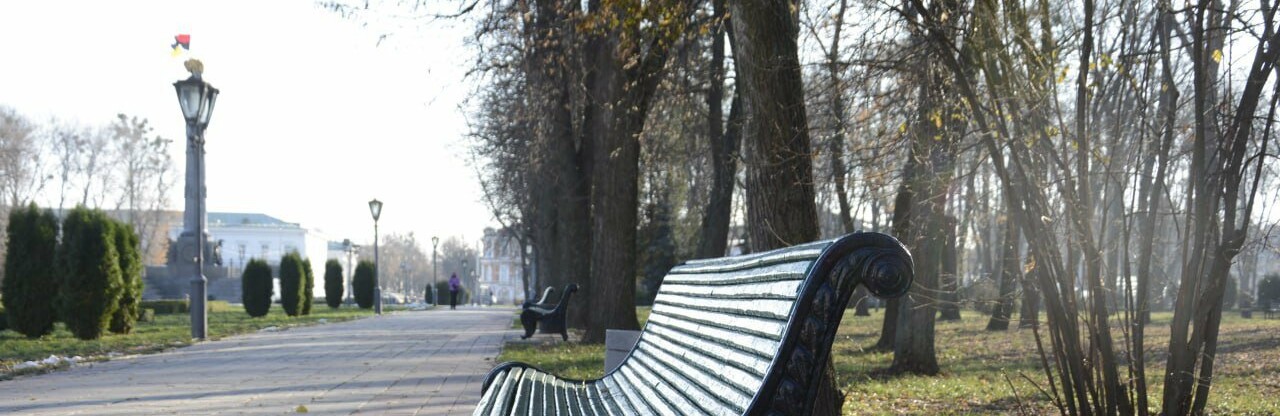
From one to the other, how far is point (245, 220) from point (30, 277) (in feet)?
368

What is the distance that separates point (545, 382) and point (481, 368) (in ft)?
24.6

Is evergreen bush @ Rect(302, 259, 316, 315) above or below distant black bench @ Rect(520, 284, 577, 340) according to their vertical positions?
above

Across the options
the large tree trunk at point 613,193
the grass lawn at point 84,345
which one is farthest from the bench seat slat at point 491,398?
the large tree trunk at point 613,193

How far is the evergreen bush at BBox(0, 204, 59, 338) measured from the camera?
757 inches

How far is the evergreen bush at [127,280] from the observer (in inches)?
787

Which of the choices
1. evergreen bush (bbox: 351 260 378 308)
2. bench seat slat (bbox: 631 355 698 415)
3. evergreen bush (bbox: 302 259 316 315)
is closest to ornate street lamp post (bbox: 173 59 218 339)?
bench seat slat (bbox: 631 355 698 415)

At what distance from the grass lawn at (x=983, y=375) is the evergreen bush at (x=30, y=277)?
791cm

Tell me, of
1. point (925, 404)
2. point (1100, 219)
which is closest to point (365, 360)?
point (925, 404)

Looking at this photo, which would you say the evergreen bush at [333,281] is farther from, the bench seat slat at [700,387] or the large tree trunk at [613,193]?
the bench seat slat at [700,387]

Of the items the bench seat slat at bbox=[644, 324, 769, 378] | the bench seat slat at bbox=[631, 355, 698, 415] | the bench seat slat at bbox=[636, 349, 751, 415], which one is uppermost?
the bench seat slat at bbox=[644, 324, 769, 378]

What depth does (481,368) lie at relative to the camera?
12367mm

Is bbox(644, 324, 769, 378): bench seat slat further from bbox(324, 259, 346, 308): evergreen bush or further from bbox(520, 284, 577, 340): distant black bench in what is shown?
bbox(324, 259, 346, 308): evergreen bush

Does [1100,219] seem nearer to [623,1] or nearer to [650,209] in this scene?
[623,1]

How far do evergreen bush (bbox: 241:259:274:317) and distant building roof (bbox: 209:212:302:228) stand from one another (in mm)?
93973
